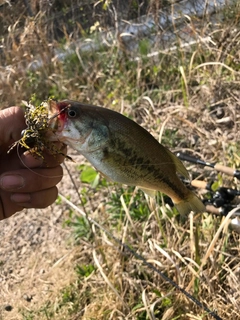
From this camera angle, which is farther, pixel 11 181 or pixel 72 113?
pixel 11 181

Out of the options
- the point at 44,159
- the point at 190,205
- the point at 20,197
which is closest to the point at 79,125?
the point at 44,159

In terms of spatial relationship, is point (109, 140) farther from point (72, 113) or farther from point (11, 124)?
point (11, 124)

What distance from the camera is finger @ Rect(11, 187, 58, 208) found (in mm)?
1748

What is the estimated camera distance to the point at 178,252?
266cm

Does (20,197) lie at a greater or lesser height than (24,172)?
lesser

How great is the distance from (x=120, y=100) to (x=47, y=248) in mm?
1659

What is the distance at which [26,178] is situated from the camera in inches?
66.4

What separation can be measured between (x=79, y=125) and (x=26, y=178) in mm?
426

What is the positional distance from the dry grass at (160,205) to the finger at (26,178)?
92 centimetres

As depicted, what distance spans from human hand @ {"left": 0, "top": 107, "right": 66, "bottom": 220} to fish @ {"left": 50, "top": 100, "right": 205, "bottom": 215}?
0.23m

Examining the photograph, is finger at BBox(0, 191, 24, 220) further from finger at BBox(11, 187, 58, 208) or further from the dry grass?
the dry grass

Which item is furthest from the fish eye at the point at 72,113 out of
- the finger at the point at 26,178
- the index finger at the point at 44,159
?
the finger at the point at 26,178

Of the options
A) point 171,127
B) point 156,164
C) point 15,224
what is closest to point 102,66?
point 171,127

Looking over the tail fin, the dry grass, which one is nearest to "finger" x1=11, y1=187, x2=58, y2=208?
the tail fin
